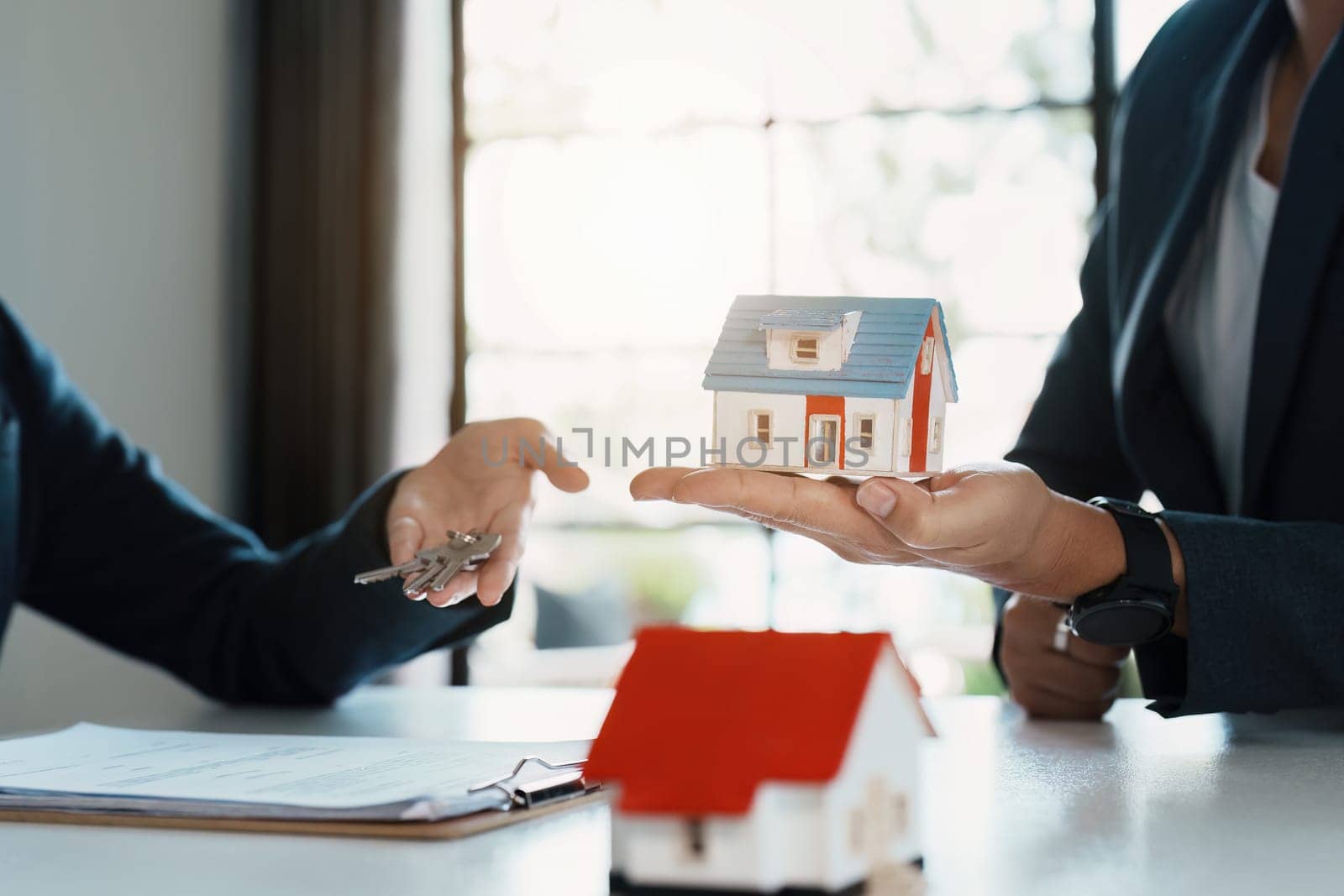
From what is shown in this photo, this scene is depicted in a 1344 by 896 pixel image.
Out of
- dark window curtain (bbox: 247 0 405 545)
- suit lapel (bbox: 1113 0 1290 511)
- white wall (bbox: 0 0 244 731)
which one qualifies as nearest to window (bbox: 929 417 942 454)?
suit lapel (bbox: 1113 0 1290 511)

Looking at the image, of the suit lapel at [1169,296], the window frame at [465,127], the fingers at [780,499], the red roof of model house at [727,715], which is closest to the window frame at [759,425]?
the fingers at [780,499]

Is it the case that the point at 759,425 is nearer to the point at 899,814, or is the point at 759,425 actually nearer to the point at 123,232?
the point at 899,814

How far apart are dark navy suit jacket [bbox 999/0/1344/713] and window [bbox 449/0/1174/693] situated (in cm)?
155

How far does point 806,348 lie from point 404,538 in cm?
46

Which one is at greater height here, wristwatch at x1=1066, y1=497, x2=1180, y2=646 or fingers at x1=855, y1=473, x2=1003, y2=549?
fingers at x1=855, y1=473, x2=1003, y2=549

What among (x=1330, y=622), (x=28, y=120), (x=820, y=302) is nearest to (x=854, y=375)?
(x=820, y=302)

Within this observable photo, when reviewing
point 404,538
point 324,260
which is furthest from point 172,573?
point 324,260

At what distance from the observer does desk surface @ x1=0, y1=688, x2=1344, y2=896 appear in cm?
61

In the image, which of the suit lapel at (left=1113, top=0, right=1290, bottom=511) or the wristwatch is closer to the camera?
the wristwatch

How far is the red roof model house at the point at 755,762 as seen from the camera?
497mm

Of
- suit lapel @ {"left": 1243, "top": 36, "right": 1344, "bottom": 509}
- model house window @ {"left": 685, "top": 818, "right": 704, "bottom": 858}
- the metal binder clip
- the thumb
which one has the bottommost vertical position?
the metal binder clip

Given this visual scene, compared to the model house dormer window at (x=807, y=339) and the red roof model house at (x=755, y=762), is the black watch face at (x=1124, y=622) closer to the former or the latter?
the model house dormer window at (x=807, y=339)

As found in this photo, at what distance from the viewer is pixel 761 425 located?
1.01 meters

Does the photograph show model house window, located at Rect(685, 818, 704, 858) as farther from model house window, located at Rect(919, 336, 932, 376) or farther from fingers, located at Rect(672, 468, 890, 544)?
model house window, located at Rect(919, 336, 932, 376)
